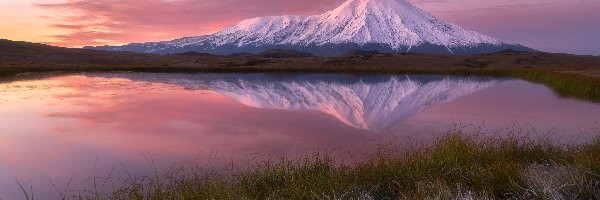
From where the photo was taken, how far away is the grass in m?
9.20

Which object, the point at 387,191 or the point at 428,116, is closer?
the point at 387,191

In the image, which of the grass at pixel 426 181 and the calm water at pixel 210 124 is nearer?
the grass at pixel 426 181

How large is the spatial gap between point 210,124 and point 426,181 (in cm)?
1407

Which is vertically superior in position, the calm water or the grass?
the grass

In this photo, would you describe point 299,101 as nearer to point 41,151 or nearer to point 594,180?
point 41,151

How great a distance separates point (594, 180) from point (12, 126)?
19.9m

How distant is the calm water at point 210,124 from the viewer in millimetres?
14633

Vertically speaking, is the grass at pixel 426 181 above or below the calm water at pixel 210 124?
above

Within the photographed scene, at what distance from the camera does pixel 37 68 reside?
255ft

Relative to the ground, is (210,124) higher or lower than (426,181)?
lower

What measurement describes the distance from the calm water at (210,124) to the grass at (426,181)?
307 cm

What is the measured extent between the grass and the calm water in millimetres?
3066

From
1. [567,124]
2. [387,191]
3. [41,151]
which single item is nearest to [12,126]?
[41,151]

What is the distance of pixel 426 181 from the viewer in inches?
388
